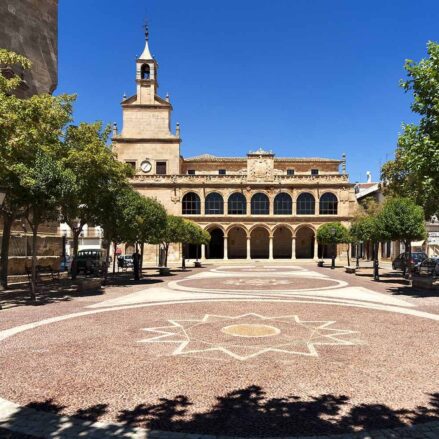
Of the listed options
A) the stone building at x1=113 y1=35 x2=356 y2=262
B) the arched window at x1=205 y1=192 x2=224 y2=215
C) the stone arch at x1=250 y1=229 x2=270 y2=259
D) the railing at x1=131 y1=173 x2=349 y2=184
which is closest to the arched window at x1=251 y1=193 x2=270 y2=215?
the stone building at x1=113 y1=35 x2=356 y2=262

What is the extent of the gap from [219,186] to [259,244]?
9.71 meters

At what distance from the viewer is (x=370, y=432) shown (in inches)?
154

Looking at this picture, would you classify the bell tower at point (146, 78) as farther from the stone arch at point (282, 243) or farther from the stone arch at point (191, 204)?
the stone arch at point (282, 243)

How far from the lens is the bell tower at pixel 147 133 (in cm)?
4625

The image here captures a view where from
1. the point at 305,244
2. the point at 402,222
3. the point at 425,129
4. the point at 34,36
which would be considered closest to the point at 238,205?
the point at 305,244

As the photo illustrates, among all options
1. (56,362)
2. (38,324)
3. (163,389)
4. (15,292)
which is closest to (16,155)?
(15,292)

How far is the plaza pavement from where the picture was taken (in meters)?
4.09

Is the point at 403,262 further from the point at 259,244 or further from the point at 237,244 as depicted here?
the point at 237,244

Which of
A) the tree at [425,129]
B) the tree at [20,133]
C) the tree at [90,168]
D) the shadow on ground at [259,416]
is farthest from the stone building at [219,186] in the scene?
the shadow on ground at [259,416]

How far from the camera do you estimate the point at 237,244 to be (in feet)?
163

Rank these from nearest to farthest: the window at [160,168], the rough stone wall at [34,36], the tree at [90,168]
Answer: the tree at [90,168] < the rough stone wall at [34,36] < the window at [160,168]

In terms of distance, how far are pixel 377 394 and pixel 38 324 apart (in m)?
7.83

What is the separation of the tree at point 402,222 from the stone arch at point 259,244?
2971cm

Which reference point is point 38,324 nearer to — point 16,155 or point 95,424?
point 95,424
